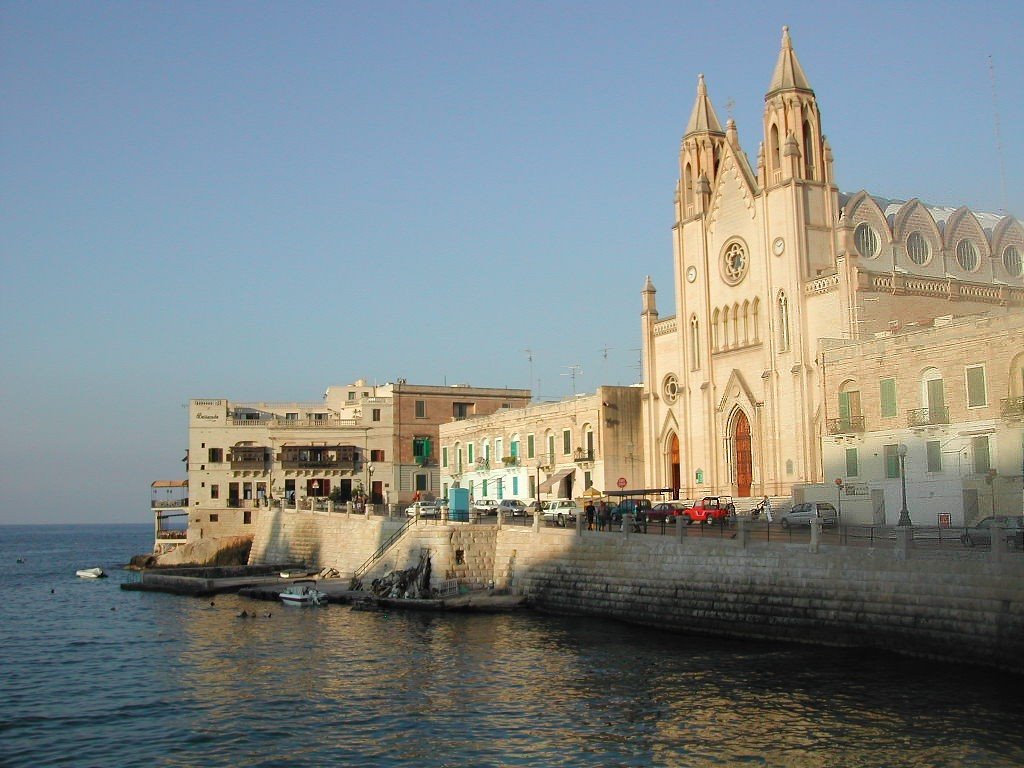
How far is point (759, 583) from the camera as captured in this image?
111 ft

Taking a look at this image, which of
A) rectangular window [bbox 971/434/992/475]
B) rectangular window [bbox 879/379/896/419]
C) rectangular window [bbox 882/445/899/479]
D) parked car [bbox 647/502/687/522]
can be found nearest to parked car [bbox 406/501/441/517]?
parked car [bbox 647/502/687/522]

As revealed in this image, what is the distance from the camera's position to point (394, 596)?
46.1 meters

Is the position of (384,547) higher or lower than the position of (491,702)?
higher

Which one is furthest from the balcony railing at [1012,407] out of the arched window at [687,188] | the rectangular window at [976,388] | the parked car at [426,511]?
the arched window at [687,188]

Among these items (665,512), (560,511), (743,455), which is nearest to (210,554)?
(560,511)

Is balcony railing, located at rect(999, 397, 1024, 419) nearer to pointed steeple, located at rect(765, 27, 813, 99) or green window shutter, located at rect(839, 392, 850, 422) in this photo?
green window shutter, located at rect(839, 392, 850, 422)

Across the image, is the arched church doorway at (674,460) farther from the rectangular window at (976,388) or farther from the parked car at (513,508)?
the rectangular window at (976,388)

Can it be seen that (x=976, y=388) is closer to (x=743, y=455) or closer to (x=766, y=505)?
(x=766, y=505)

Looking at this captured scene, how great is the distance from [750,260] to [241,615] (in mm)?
31962

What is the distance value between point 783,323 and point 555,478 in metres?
18.7

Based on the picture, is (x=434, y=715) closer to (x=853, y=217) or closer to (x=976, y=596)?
(x=976, y=596)

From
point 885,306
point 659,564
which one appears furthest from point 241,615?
point 885,306

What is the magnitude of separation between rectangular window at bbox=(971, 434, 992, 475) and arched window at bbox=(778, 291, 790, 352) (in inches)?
584

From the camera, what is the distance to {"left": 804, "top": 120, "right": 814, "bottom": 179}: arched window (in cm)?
5638
